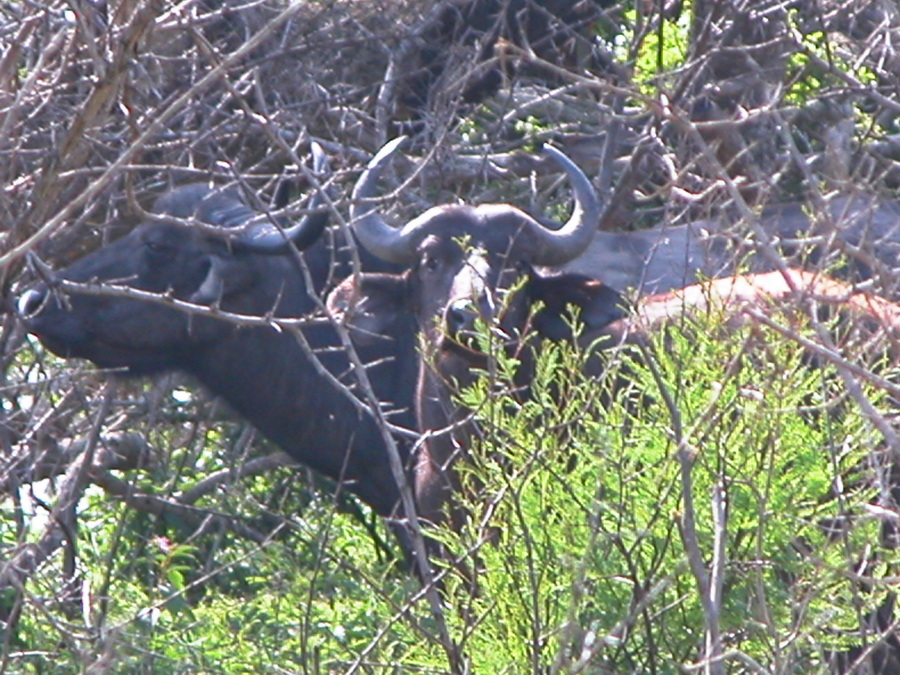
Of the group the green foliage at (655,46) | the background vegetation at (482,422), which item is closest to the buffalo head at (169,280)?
the background vegetation at (482,422)

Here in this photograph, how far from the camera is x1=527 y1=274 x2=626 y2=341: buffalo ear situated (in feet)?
21.4

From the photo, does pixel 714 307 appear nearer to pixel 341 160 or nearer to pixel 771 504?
pixel 771 504

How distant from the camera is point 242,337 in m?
7.35

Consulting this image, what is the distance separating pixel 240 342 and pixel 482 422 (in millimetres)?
3179

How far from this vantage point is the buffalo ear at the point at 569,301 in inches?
257

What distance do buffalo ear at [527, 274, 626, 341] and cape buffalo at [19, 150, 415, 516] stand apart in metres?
0.72

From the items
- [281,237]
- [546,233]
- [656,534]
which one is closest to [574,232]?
[546,233]

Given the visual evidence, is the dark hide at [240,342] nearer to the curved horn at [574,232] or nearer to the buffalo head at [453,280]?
the buffalo head at [453,280]

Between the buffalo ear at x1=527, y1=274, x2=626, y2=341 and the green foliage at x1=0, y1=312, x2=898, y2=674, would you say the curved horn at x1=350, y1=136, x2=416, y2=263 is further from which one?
the green foliage at x1=0, y1=312, x2=898, y2=674

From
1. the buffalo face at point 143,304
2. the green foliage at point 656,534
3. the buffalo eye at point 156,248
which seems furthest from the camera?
the buffalo eye at point 156,248

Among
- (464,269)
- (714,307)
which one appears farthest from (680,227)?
(714,307)

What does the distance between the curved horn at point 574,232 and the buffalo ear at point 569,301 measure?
6.8 inches

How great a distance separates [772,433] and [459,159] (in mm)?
3934

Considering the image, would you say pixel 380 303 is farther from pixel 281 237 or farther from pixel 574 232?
pixel 574 232
